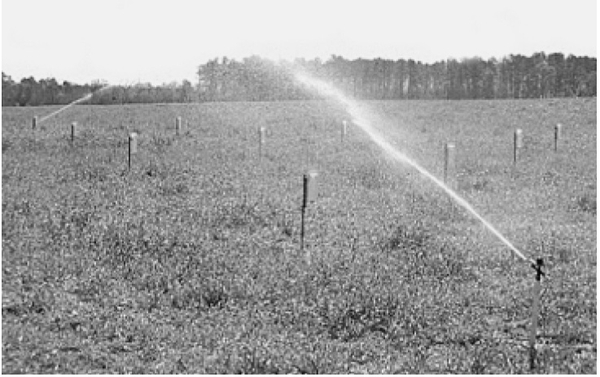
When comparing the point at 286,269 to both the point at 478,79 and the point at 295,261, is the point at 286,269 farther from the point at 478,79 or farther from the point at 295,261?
the point at 478,79

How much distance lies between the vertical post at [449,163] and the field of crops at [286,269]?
0.45 meters

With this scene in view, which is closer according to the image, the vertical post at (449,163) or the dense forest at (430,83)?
the vertical post at (449,163)

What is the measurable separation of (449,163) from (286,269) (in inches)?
349

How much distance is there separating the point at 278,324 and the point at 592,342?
9.65ft

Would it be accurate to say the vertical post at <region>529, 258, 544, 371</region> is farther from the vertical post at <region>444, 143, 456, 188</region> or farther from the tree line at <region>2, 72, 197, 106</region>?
the tree line at <region>2, 72, 197, 106</region>

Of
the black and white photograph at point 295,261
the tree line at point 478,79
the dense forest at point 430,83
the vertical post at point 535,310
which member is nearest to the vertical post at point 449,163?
the black and white photograph at point 295,261

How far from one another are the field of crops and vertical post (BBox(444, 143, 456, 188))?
45 centimetres

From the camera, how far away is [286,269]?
10.2 m

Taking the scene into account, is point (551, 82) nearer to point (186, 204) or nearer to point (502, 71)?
point (502, 71)

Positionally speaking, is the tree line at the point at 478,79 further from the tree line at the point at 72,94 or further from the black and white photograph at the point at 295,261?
the black and white photograph at the point at 295,261

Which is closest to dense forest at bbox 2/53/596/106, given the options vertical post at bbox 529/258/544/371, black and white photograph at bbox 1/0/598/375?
black and white photograph at bbox 1/0/598/375

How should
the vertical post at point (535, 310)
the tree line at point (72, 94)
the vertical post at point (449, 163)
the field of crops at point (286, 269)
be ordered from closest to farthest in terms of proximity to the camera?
the vertical post at point (535, 310), the field of crops at point (286, 269), the vertical post at point (449, 163), the tree line at point (72, 94)

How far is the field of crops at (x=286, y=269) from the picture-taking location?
24.4ft

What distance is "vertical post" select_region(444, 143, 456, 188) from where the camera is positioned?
59.1ft
